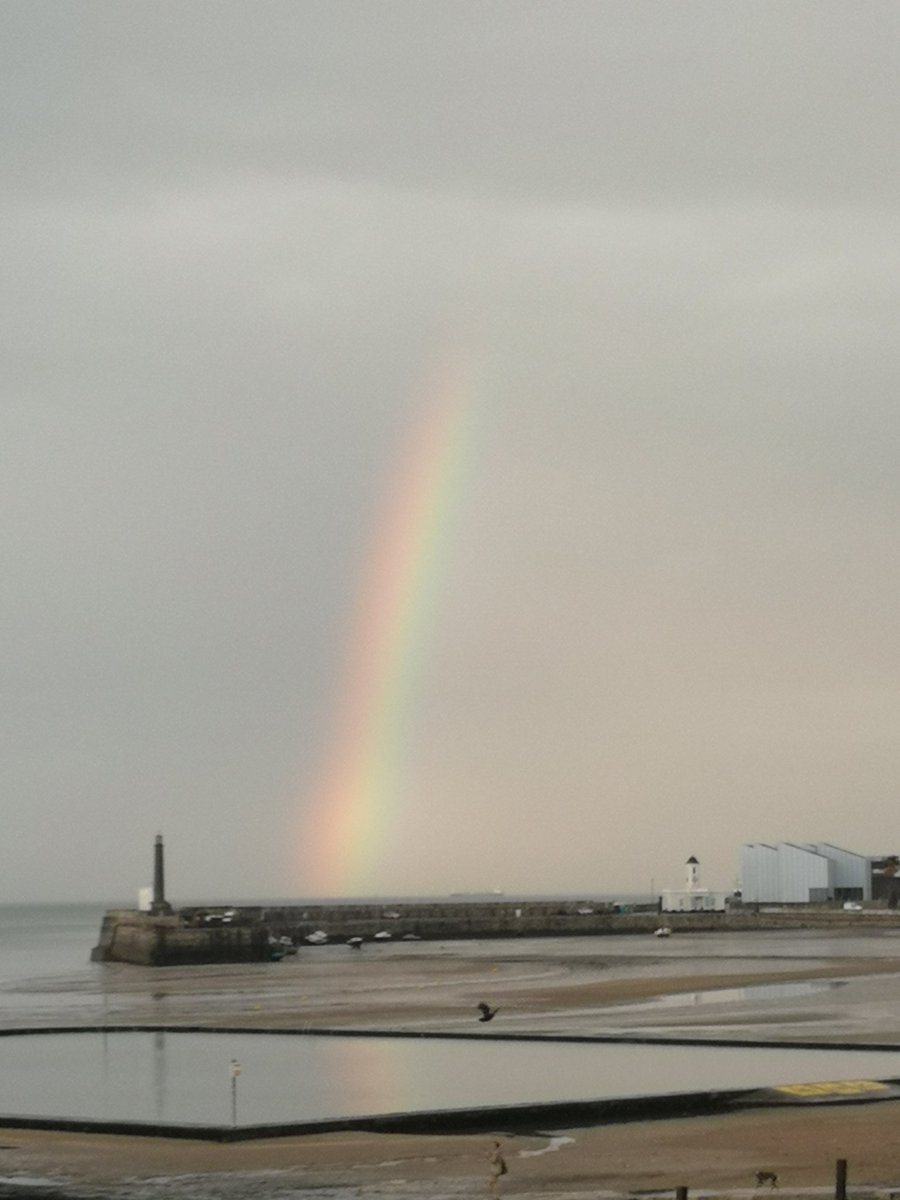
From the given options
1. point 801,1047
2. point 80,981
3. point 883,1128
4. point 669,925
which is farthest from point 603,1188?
point 669,925

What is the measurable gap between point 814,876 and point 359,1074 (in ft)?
384

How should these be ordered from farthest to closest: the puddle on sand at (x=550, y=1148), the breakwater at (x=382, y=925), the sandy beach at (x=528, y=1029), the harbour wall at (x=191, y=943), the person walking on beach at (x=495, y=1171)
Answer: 1. the breakwater at (x=382, y=925)
2. the harbour wall at (x=191, y=943)
3. the puddle on sand at (x=550, y=1148)
4. the sandy beach at (x=528, y=1029)
5. the person walking on beach at (x=495, y=1171)

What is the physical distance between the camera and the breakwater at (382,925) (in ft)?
320

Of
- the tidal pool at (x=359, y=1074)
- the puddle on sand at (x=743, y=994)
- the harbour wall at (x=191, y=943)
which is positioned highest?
the harbour wall at (x=191, y=943)

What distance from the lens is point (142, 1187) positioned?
82.1ft

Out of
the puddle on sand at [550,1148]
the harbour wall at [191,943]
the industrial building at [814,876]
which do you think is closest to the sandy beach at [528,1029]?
the puddle on sand at [550,1148]

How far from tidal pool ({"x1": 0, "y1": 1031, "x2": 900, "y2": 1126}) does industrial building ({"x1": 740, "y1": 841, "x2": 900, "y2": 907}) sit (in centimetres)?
10789

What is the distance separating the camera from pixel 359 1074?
3962 centimetres

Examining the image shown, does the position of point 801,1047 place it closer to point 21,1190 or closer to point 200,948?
point 21,1190

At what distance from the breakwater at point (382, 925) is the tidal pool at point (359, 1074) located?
4994 centimetres

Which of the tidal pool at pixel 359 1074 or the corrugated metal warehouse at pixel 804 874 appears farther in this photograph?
the corrugated metal warehouse at pixel 804 874

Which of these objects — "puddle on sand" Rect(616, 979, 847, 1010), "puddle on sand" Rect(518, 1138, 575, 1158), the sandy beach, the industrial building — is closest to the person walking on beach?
the sandy beach

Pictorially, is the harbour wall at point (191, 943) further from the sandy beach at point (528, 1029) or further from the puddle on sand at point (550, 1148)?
the puddle on sand at point (550, 1148)

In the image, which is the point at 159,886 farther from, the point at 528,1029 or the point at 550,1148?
the point at 550,1148
